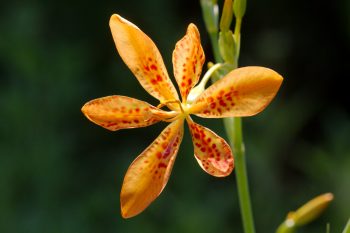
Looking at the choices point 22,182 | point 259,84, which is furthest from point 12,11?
point 259,84

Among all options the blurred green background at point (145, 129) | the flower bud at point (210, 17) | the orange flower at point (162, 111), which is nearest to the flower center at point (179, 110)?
the orange flower at point (162, 111)

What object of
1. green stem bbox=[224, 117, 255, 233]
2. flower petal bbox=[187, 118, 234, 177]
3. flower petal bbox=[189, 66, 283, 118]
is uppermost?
flower petal bbox=[189, 66, 283, 118]

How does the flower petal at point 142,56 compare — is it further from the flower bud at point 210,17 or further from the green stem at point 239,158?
the flower bud at point 210,17

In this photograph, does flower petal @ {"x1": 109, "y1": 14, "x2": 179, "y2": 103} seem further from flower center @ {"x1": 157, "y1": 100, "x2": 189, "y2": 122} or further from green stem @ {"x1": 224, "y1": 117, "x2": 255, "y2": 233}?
green stem @ {"x1": 224, "y1": 117, "x2": 255, "y2": 233}

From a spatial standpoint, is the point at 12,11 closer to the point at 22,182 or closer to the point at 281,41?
the point at 22,182

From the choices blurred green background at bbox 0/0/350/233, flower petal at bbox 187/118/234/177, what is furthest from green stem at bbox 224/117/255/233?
blurred green background at bbox 0/0/350/233

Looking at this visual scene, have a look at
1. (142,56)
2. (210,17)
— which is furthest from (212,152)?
(210,17)
